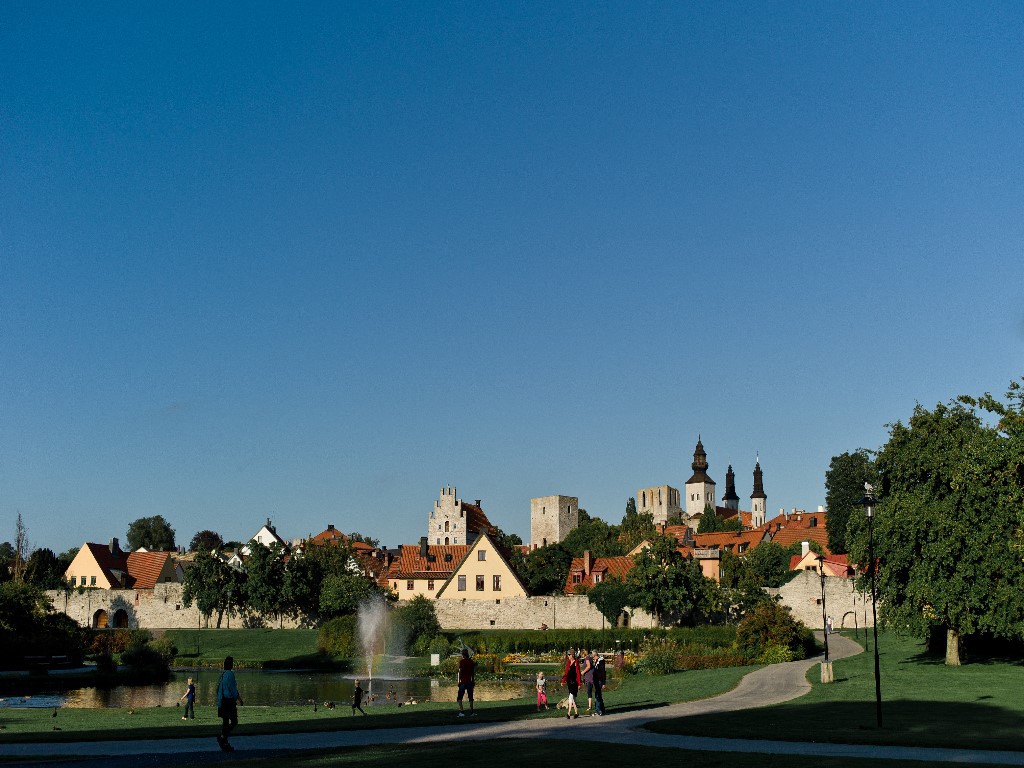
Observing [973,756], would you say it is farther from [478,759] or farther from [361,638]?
[361,638]

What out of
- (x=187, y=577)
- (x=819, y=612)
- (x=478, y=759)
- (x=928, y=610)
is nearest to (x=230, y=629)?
(x=187, y=577)

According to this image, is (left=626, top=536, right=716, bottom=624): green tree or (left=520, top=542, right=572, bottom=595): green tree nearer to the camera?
(left=626, top=536, right=716, bottom=624): green tree

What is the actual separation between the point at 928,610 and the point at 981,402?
28.7 feet

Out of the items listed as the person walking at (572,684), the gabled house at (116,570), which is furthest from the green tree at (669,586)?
the gabled house at (116,570)

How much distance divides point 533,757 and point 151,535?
162207mm

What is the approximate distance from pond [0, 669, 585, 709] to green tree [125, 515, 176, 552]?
118 m

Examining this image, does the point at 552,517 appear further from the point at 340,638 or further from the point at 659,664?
the point at 659,664

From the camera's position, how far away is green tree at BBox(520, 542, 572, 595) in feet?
307

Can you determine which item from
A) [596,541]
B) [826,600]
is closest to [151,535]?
[596,541]

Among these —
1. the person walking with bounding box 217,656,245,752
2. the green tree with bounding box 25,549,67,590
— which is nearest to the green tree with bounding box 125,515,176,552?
the green tree with bounding box 25,549,67,590

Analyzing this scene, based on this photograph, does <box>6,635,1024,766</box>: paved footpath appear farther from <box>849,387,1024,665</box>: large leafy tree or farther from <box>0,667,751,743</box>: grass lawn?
<box>849,387,1024,665</box>: large leafy tree

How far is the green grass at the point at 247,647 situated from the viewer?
215 ft

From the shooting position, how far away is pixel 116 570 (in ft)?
327

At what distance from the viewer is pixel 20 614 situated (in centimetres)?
5772
